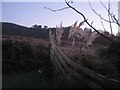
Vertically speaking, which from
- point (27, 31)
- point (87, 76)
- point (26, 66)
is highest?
point (27, 31)

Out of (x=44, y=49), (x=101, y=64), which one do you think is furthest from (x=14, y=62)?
(x=101, y=64)

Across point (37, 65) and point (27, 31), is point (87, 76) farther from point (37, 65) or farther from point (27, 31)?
point (27, 31)

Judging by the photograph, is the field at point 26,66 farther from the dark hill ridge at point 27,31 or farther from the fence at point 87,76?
the dark hill ridge at point 27,31

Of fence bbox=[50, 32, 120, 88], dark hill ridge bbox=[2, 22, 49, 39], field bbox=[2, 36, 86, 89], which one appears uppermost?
dark hill ridge bbox=[2, 22, 49, 39]

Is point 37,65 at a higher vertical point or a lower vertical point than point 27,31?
lower

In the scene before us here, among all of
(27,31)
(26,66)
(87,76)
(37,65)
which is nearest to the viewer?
(87,76)

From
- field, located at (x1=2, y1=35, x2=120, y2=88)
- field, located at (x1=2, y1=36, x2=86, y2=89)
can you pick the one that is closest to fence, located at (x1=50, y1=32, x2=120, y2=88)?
field, located at (x1=2, y1=35, x2=120, y2=88)

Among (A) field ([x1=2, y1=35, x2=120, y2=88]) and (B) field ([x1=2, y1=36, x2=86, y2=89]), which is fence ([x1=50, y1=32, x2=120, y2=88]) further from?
(B) field ([x1=2, y1=36, x2=86, y2=89])

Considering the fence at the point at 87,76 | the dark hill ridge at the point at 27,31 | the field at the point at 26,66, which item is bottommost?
the field at the point at 26,66

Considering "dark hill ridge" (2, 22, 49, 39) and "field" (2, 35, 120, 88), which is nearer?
"field" (2, 35, 120, 88)

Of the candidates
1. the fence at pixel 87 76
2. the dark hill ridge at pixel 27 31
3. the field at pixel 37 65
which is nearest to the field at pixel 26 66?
the field at pixel 37 65

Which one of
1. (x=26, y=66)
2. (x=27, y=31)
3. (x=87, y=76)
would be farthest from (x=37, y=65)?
(x=27, y=31)

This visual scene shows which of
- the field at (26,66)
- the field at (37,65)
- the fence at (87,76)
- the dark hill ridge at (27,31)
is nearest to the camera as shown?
the fence at (87,76)

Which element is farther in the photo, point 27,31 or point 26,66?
point 27,31
